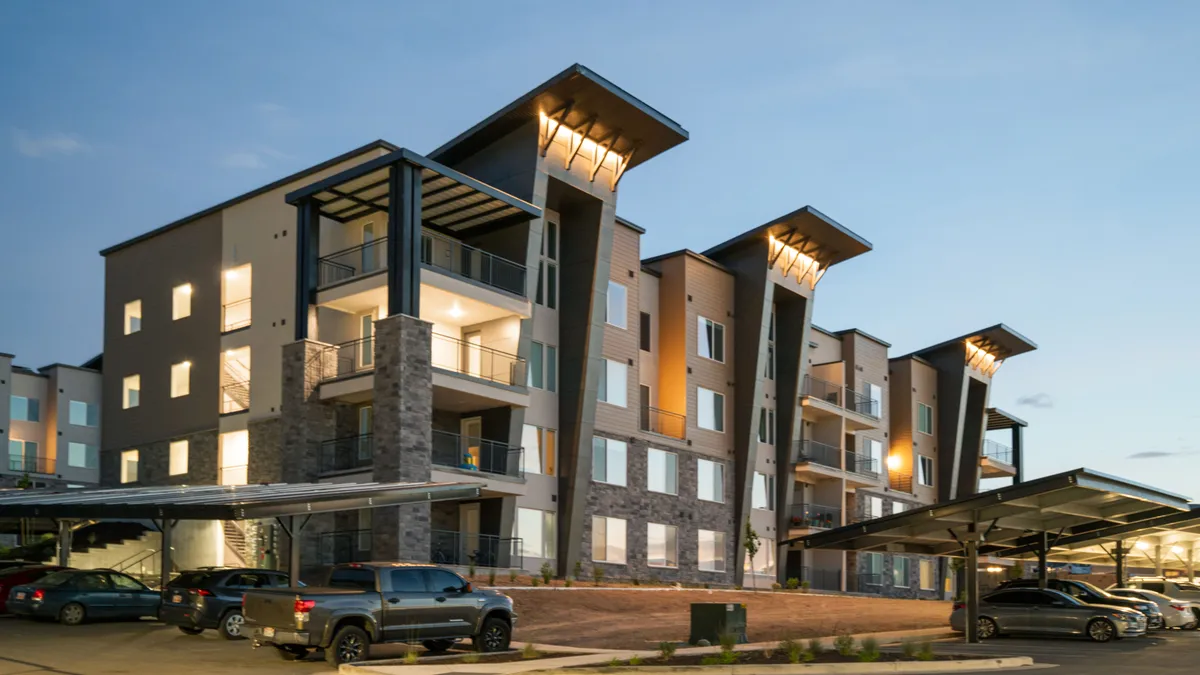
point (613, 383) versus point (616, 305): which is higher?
point (616, 305)

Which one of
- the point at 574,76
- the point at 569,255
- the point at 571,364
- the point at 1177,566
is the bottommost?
the point at 1177,566

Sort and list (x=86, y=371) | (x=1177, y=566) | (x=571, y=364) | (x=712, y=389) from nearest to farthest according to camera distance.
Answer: (x=571, y=364) < (x=712, y=389) < (x=1177, y=566) < (x=86, y=371)

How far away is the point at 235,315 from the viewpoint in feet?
144

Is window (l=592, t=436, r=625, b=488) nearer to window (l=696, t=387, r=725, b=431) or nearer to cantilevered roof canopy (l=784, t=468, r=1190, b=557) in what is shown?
window (l=696, t=387, r=725, b=431)

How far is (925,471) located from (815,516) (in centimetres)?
1514

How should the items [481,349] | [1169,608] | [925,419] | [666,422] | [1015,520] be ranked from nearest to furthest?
[1015,520], [1169,608], [481,349], [666,422], [925,419]

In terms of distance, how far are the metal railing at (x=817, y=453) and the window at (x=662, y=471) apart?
8.73 m

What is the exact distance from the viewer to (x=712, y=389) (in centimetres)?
5291

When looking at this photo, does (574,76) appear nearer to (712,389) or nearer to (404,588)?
(712,389)

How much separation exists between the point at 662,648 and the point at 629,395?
87.7 ft

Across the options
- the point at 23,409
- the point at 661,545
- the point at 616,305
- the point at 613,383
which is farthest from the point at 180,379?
the point at 23,409

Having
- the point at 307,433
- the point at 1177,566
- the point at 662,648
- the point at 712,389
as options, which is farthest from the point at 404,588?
the point at 1177,566

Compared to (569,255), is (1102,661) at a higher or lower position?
lower

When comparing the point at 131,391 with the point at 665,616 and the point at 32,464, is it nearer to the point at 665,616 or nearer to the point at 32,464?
the point at 32,464
